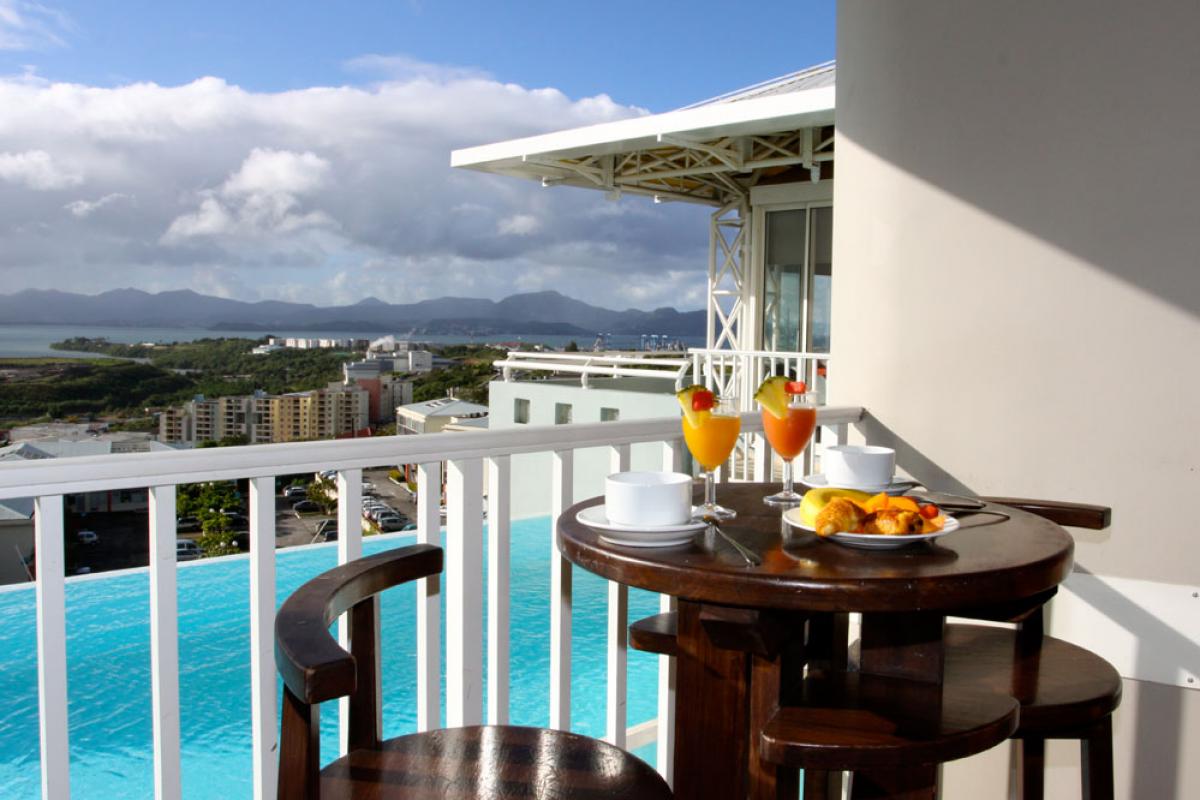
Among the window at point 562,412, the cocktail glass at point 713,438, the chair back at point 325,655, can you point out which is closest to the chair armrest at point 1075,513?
the cocktail glass at point 713,438

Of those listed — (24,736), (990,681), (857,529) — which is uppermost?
(857,529)

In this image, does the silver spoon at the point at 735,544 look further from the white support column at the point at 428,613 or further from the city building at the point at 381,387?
the city building at the point at 381,387

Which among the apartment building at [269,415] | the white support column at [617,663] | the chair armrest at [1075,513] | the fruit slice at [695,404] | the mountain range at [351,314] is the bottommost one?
the apartment building at [269,415]

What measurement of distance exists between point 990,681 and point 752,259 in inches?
384

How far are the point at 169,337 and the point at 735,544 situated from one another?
66.3 feet

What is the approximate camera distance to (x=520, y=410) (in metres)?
12.1

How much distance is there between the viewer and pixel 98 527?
779 cm

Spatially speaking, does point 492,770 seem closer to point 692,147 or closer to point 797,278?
point 692,147

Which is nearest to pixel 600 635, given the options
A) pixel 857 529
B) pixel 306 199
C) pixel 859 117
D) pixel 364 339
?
pixel 859 117

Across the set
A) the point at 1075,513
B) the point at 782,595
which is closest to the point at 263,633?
the point at 782,595

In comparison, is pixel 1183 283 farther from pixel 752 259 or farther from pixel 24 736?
pixel 752 259

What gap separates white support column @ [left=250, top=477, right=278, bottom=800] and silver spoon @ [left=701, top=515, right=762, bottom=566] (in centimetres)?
74

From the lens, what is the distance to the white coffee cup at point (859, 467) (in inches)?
62.3

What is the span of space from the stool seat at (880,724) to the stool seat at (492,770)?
22 centimetres
